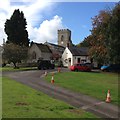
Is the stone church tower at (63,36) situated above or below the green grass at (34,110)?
above

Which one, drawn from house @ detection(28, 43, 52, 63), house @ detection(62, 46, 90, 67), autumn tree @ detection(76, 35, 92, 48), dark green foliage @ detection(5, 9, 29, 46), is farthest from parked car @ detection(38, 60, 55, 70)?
house @ detection(28, 43, 52, 63)

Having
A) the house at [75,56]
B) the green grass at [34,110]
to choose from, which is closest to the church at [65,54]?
the house at [75,56]

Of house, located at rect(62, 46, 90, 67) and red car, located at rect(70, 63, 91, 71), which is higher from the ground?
house, located at rect(62, 46, 90, 67)

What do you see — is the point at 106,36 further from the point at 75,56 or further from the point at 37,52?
the point at 37,52

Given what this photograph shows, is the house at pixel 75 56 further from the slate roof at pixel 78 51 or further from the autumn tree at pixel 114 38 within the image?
the autumn tree at pixel 114 38

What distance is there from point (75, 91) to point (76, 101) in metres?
4.52

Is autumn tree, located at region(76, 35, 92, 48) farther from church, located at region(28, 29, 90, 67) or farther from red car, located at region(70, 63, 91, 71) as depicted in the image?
red car, located at region(70, 63, 91, 71)

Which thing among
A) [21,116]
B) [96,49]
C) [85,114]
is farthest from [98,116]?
[96,49]

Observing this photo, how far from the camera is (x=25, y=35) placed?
84.2 metres

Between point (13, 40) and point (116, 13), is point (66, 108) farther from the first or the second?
point (13, 40)

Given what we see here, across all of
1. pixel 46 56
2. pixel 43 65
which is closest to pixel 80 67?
pixel 43 65

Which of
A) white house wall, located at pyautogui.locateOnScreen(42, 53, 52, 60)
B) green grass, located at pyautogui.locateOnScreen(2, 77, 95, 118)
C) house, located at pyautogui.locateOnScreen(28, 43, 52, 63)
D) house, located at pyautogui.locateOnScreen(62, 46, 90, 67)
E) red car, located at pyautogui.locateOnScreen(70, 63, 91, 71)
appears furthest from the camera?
white house wall, located at pyautogui.locateOnScreen(42, 53, 52, 60)

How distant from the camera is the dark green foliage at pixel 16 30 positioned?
81.7 meters

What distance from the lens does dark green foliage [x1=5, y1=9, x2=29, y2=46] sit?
81.7 meters
